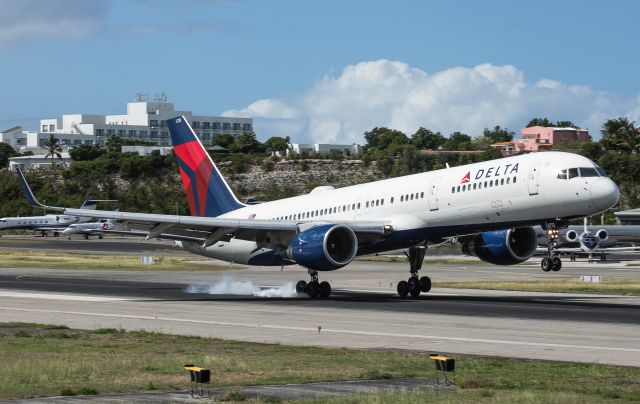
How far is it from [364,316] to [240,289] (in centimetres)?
1789

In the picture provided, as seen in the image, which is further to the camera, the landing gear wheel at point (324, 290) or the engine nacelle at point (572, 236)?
the engine nacelle at point (572, 236)

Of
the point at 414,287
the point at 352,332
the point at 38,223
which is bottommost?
the point at 352,332

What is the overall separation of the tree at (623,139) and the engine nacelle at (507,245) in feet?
475

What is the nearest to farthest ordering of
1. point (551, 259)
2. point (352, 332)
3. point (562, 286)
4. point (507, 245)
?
1. point (352, 332)
2. point (551, 259)
3. point (507, 245)
4. point (562, 286)

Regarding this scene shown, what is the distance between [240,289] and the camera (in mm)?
53781

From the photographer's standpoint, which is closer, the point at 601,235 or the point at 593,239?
the point at 593,239

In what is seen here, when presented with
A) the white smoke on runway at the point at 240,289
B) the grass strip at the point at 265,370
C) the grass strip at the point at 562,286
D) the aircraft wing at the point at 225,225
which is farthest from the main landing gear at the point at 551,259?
the grass strip at the point at 265,370

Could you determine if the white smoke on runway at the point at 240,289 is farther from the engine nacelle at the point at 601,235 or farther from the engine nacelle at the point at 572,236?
the engine nacelle at the point at 601,235

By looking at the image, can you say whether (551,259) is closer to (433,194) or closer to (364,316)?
(433,194)

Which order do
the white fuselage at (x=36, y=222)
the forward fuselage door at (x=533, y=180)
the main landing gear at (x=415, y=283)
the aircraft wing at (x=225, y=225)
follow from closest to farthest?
the forward fuselage door at (x=533, y=180) < the aircraft wing at (x=225, y=225) < the main landing gear at (x=415, y=283) < the white fuselage at (x=36, y=222)

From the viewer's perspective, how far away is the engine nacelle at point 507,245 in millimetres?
45250

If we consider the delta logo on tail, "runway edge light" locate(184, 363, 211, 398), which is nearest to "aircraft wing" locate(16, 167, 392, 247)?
the delta logo on tail

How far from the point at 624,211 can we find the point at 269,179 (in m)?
60.8

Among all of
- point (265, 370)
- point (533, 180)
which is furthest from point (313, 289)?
point (265, 370)
